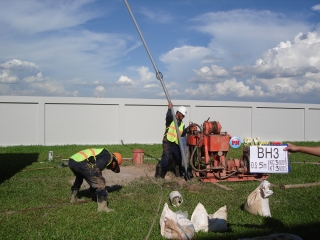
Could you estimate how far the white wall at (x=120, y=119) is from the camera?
19.1 meters

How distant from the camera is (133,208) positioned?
696 centimetres

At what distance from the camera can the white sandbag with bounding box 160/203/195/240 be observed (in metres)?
5.16

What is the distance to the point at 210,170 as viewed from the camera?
31.0 feet

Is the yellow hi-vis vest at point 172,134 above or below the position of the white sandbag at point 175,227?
above

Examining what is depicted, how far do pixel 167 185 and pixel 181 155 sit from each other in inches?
44.9

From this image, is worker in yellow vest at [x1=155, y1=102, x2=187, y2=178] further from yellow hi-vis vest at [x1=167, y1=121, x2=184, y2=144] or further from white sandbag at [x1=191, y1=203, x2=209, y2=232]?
white sandbag at [x1=191, y1=203, x2=209, y2=232]

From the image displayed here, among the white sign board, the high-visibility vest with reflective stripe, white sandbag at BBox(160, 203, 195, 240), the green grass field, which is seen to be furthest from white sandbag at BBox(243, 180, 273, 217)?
the high-visibility vest with reflective stripe

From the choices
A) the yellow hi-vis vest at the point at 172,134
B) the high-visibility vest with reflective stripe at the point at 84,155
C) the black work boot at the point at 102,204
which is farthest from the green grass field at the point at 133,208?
the yellow hi-vis vest at the point at 172,134

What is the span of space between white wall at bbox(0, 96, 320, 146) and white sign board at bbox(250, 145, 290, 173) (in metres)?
11.9

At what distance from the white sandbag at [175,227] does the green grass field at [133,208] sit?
0.61ft

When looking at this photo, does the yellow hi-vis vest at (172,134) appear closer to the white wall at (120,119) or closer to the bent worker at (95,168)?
the bent worker at (95,168)

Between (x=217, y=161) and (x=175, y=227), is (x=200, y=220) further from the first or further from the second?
(x=217, y=161)

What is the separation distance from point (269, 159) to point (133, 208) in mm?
3533

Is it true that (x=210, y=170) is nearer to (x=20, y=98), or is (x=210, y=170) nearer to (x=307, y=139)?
(x=20, y=98)
